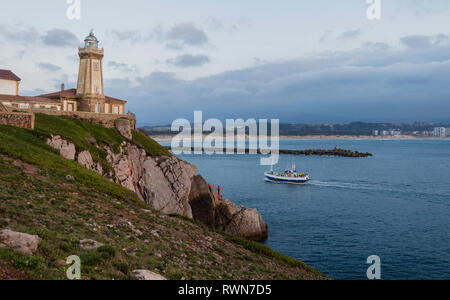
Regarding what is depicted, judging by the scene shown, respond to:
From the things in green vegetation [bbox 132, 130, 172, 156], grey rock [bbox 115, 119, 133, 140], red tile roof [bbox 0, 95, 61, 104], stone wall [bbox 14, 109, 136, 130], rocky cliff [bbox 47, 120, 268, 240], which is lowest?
rocky cliff [bbox 47, 120, 268, 240]

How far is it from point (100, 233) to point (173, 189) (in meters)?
25.9

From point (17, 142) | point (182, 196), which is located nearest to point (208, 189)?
point (182, 196)

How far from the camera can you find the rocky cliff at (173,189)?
35.9 m

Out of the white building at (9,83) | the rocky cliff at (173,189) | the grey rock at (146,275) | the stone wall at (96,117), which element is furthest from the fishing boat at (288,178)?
the grey rock at (146,275)

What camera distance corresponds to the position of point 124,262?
396 inches

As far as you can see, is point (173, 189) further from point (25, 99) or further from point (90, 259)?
point (25, 99)

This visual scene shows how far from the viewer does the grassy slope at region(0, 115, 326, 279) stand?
974cm

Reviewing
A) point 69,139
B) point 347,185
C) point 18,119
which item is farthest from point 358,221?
point 18,119

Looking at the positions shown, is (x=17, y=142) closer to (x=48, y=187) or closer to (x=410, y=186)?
(x=48, y=187)

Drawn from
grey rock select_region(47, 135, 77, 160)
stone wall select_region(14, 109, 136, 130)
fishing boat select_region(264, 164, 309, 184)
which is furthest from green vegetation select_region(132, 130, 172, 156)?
fishing boat select_region(264, 164, 309, 184)

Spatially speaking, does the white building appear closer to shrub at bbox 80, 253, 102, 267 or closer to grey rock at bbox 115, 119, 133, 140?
grey rock at bbox 115, 119, 133, 140

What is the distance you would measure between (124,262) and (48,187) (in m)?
8.75

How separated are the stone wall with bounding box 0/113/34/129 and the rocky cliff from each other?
714 cm

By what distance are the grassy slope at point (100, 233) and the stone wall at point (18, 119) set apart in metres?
4.79
